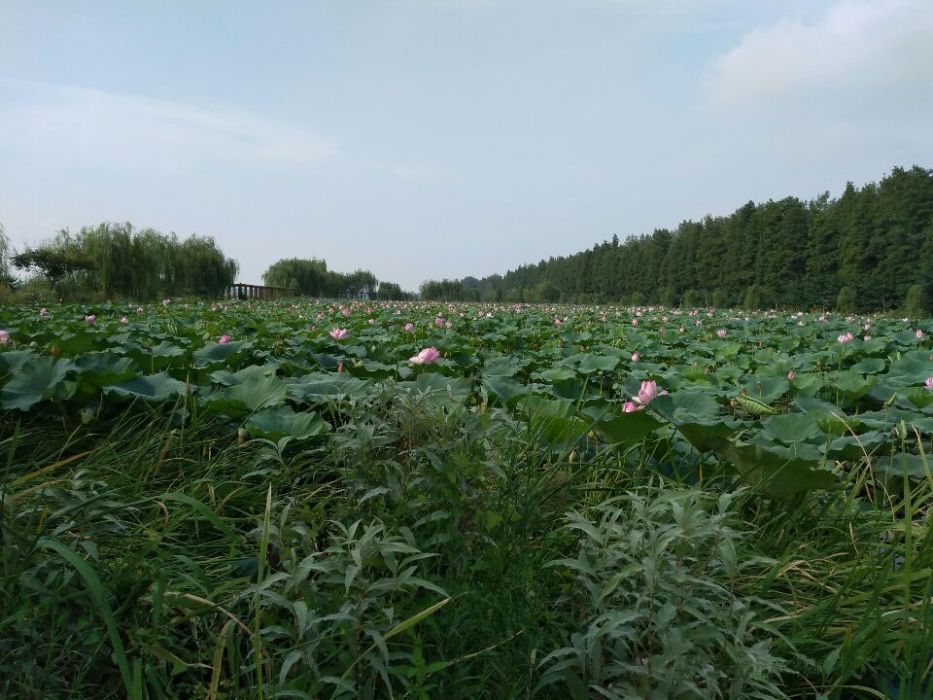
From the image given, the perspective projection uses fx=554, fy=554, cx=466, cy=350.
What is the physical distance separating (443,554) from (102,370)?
201 centimetres

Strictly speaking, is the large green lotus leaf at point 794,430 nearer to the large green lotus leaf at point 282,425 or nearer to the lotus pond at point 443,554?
the lotus pond at point 443,554

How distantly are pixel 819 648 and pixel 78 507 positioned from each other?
1.76 m

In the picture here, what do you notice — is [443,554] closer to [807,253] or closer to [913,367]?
[913,367]

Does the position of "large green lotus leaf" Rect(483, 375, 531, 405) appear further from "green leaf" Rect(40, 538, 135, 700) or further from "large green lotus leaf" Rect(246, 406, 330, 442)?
"green leaf" Rect(40, 538, 135, 700)

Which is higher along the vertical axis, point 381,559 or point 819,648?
point 381,559

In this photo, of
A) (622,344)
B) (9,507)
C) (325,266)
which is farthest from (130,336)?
(325,266)

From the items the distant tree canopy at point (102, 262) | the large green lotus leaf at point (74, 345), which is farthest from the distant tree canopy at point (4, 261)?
the large green lotus leaf at point (74, 345)

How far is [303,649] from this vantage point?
3.33 ft

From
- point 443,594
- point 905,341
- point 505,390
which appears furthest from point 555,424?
point 905,341

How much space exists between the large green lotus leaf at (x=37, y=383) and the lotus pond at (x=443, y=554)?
0.01 m

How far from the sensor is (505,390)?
2582 millimetres

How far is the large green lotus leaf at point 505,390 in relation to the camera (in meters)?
2.50

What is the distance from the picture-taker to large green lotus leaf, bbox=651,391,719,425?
2.32 m

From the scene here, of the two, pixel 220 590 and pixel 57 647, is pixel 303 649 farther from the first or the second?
pixel 57 647
